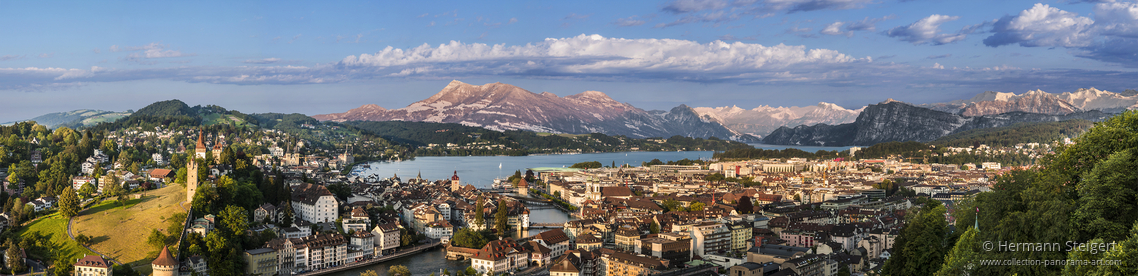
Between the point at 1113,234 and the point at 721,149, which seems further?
the point at 721,149

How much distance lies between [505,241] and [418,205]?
25.4ft

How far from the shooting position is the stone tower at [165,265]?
15.2 metres

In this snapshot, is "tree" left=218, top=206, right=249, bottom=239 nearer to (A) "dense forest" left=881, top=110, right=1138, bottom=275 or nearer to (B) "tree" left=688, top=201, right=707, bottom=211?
(A) "dense forest" left=881, top=110, right=1138, bottom=275

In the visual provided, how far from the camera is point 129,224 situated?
61.3 ft

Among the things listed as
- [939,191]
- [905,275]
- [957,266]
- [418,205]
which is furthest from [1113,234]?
[939,191]

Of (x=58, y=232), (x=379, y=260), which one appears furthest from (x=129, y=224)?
(x=379, y=260)

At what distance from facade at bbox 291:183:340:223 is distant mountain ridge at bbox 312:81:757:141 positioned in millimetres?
125307

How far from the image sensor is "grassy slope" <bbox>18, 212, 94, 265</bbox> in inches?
664

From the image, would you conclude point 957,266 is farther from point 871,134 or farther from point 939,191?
point 871,134

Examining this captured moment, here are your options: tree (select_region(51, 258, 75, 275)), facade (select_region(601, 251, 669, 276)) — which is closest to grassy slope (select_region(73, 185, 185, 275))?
tree (select_region(51, 258, 75, 275))

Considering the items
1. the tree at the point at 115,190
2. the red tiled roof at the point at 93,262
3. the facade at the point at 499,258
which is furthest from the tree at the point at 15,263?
the facade at the point at 499,258

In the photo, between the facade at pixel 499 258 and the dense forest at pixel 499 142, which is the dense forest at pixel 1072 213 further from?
the dense forest at pixel 499 142

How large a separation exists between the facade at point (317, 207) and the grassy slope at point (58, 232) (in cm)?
626

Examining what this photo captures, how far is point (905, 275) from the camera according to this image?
11.2 m
